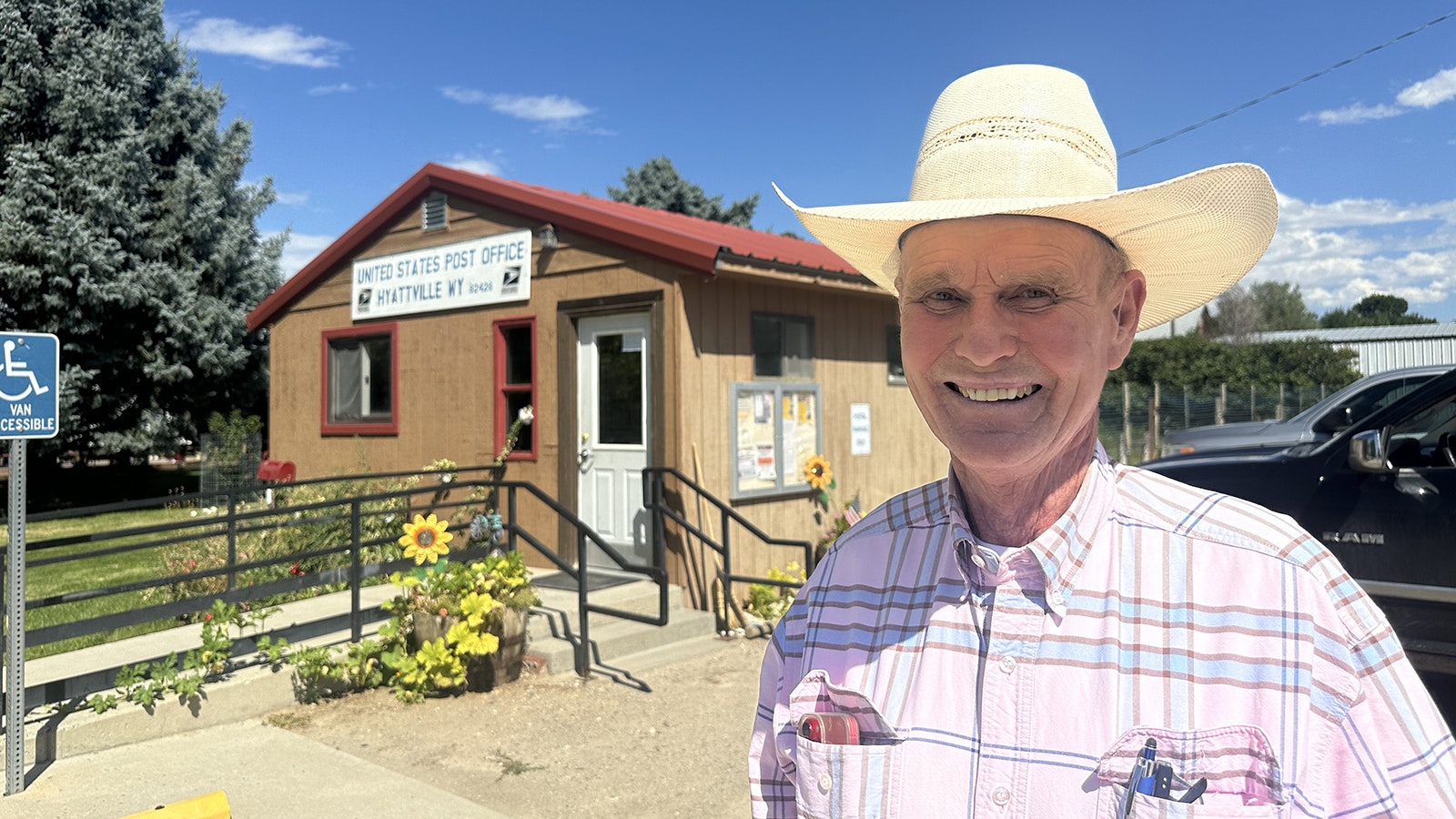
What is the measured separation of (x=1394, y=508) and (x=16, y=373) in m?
6.20

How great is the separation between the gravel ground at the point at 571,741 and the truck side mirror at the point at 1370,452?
3.16m

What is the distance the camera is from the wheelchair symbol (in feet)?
13.7

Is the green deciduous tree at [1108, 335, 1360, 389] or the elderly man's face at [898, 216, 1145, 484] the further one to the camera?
the green deciduous tree at [1108, 335, 1360, 389]

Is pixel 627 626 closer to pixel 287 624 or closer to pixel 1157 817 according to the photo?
pixel 287 624

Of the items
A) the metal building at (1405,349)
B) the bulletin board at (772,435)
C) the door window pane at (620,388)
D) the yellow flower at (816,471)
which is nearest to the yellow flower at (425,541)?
the door window pane at (620,388)

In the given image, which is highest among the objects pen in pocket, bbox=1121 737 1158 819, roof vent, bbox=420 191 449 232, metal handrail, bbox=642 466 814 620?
roof vent, bbox=420 191 449 232

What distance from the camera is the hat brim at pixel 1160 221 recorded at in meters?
1.31

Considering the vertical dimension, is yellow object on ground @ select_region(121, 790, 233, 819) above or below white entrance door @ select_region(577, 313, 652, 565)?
below

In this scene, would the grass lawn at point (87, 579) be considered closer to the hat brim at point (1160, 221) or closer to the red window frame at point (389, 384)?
the red window frame at point (389, 384)

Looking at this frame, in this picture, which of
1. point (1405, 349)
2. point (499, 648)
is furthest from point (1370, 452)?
point (1405, 349)

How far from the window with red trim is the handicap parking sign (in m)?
4.57

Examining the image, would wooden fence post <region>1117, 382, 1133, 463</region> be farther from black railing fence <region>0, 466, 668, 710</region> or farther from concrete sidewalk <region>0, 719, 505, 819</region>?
concrete sidewalk <region>0, 719, 505, 819</region>

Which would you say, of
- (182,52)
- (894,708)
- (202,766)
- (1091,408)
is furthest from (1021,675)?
(182,52)

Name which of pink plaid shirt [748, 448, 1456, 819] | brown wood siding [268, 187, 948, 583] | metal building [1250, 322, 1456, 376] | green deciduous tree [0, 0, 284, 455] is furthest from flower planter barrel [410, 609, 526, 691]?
metal building [1250, 322, 1456, 376]
